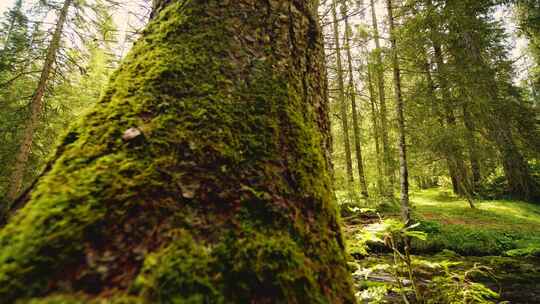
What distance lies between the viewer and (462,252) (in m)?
7.80

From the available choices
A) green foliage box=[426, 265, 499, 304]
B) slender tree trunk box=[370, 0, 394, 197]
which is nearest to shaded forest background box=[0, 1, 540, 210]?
slender tree trunk box=[370, 0, 394, 197]

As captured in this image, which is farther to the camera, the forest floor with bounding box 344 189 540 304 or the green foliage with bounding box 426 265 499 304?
the forest floor with bounding box 344 189 540 304

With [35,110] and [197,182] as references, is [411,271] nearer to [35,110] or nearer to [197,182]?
[197,182]

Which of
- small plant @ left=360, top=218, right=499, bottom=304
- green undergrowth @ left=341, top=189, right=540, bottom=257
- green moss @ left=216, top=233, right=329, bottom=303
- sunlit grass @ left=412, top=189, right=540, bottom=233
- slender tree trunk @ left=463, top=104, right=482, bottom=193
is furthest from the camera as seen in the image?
slender tree trunk @ left=463, top=104, right=482, bottom=193

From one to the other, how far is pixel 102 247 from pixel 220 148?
0.46 metres

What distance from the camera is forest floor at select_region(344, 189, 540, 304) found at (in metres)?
2.45

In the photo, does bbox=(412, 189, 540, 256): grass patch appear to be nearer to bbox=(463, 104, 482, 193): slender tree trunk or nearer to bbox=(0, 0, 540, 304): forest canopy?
bbox=(463, 104, 482, 193): slender tree trunk

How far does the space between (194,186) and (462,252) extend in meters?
9.50

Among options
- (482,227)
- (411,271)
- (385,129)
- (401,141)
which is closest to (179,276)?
(411,271)

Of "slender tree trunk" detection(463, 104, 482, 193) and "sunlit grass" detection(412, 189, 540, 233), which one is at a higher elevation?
"slender tree trunk" detection(463, 104, 482, 193)

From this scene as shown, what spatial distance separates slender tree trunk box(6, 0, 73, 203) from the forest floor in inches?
433

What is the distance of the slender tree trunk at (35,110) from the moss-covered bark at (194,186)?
1142cm

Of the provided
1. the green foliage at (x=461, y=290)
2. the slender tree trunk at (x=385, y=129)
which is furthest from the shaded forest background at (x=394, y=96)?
the green foliage at (x=461, y=290)

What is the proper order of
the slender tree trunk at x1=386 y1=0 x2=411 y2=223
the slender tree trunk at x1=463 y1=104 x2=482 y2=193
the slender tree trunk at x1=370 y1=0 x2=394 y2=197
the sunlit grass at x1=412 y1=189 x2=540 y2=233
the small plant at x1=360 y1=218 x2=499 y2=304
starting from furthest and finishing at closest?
1. the slender tree trunk at x1=463 y1=104 x2=482 y2=193
2. the sunlit grass at x1=412 y1=189 x2=540 y2=233
3. the slender tree trunk at x1=370 y1=0 x2=394 y2=197
4. the slender tree trunk at x1=386 y1=0 x2=411 y2=223
5. the small plant at x1=360 y1=218 x2=499 y2=304
